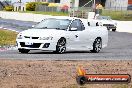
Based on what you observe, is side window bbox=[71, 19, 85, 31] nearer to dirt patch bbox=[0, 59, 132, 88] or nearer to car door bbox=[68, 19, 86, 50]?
car door bbox=[68, 19, 86, 50]

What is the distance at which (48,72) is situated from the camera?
40.8ft

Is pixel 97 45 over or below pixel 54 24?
below

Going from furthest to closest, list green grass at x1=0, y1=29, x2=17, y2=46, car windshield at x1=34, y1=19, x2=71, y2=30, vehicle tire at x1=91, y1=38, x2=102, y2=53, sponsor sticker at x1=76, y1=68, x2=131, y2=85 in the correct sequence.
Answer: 1. green grass at x1=0, y1=29, x2=17, y2=46
2. vehicle tire at x1=91, y1=38, x2=102, y2=53
3. car windshield at x1=34, y1=19, x2=71, y2=30
4. sponsor sticker at x1=76, y1=68, x2=131, y2=85

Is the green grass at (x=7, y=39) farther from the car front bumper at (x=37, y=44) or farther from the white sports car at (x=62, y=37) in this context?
the car front bumper at (x=37, y=44)

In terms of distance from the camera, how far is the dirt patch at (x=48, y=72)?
10.5 metres

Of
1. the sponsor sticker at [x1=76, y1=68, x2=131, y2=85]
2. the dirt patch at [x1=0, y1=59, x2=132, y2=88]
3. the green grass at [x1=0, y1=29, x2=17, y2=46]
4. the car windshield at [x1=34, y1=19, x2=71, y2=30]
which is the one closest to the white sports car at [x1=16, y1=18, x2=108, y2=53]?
the car windshield at [x1=34, y1=19, x2=71, y2=30]

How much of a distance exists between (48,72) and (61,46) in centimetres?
705

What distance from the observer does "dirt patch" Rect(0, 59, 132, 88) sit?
10.5 meters

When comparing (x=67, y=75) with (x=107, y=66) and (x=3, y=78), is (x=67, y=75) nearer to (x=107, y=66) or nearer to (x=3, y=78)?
(x=3, y=78)

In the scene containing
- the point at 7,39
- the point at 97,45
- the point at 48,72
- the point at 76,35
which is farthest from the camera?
the point at 7,39

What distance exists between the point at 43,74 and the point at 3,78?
126cm

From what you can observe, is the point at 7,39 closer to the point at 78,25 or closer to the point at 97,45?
the point at 97,45

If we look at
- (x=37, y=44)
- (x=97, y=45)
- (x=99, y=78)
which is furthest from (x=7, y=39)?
(x=99, y=78)

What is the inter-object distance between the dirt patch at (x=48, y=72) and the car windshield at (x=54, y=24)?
16.3ft
